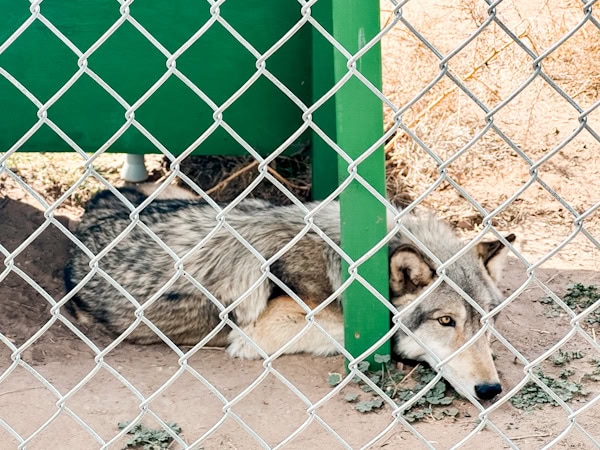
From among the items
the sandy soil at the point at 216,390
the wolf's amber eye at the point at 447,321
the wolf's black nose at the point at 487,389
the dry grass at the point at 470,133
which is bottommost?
the sandy soil at the point at 216,390

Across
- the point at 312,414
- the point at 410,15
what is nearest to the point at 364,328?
the point at 312,414

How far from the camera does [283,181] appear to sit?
633 centimetres

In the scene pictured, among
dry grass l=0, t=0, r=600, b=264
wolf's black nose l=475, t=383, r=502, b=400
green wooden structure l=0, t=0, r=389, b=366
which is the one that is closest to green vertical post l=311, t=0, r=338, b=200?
green wooden structure l=0, t=0, r=389, b=366

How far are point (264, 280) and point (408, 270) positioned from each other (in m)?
0.78

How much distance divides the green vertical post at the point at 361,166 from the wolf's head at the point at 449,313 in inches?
8.0

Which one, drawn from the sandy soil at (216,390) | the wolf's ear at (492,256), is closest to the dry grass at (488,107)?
the sandy soil at (216,390)

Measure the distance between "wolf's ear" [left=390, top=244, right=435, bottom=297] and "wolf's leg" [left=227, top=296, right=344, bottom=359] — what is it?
0.42 meters

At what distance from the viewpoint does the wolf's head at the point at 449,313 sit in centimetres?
397

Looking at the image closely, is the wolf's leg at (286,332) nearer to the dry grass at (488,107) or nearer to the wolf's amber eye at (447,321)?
the wolf's amber eye at (447,321)

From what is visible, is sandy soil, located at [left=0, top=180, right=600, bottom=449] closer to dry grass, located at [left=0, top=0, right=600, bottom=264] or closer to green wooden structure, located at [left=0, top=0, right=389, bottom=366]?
green wooden structure, located at [left=0, top=0, right=389, bottom=366]

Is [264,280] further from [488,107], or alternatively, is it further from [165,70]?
[488,107]

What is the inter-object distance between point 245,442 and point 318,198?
8.49 feet

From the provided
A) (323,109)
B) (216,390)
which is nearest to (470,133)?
(323,109)

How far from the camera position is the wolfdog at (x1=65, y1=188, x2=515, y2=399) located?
13.9 feet
